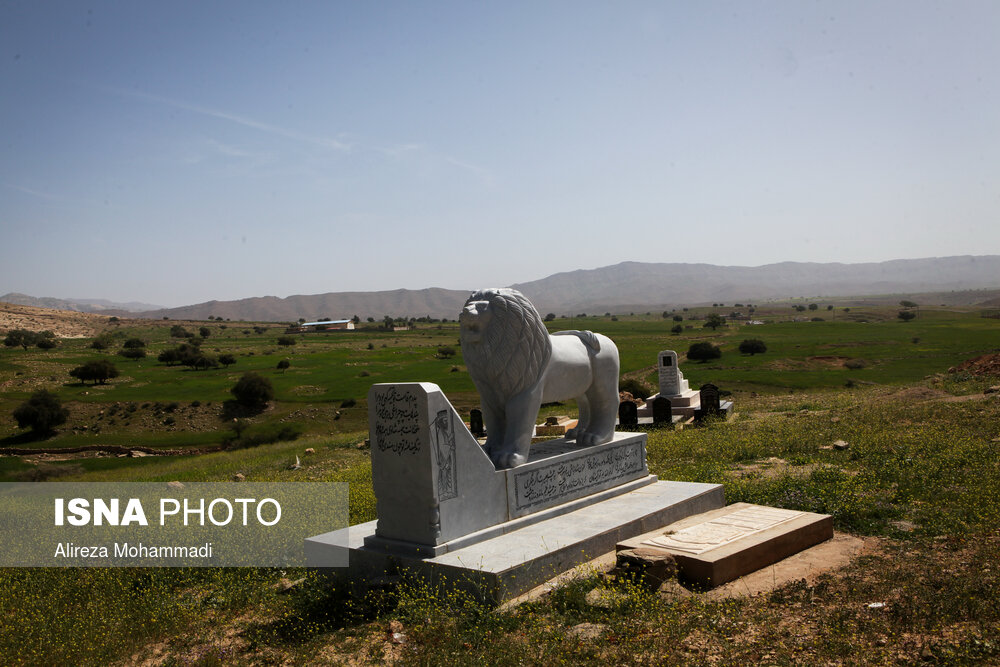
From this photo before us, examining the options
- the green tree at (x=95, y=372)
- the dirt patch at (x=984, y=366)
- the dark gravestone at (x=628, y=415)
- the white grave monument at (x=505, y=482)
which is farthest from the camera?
the green tree at (x=95, y=372)

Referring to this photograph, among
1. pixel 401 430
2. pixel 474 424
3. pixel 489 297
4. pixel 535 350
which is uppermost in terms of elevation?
pixel 489 297

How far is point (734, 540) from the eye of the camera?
6.52m

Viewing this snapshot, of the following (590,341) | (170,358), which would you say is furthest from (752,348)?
(170,358)

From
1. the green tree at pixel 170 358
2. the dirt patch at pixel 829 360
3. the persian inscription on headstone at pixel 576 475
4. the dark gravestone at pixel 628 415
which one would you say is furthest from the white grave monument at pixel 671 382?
the green tree at pixel 170 358

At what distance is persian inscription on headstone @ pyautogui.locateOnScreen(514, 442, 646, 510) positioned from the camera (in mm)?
7387

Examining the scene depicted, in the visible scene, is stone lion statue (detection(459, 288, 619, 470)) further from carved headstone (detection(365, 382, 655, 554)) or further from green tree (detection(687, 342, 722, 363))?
green tree (detection(687, 342, 722, 363))

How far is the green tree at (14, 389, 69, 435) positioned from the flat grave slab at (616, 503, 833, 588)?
1355 inches

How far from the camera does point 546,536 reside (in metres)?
6.82

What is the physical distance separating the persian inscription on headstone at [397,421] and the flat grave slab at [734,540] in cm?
232

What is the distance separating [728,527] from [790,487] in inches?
93.5

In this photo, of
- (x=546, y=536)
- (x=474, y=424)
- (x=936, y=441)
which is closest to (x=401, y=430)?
(x=546, y=536)

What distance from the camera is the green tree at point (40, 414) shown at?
31703mm

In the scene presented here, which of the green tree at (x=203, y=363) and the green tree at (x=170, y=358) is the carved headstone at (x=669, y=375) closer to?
the green tree at (x=203, y=363)

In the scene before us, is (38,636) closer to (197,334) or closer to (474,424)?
(474,424)
